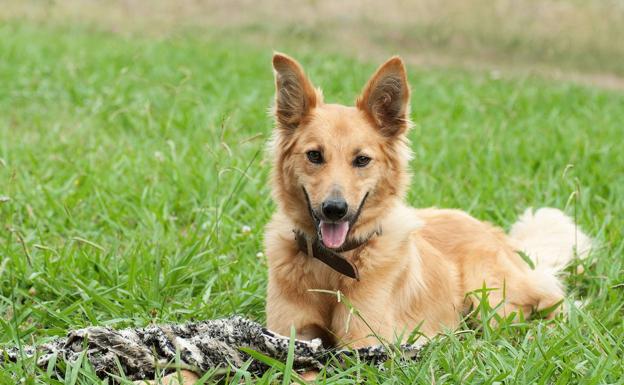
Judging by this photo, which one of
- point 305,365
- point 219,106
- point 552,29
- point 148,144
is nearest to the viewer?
point 305,365

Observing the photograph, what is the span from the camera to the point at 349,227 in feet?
11.9

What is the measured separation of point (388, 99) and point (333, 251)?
808 mm

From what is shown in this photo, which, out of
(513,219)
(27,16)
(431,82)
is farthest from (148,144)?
(27,16)

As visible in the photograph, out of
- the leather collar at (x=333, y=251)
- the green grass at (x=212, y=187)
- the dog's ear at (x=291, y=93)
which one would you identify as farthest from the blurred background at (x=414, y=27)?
the leather collar at (x=333, y=251)

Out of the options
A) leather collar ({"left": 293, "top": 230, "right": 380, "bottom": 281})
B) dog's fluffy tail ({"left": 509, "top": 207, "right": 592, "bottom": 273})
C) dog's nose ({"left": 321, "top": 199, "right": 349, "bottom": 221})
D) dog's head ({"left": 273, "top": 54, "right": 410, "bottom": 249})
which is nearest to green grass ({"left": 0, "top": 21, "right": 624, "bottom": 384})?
dog's fluffy tail ({"left": 509, "top": 207, "right": 592, "bottom": 273})

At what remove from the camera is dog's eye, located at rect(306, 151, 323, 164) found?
369 cm

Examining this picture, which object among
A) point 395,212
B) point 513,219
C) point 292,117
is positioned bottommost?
point 513,219

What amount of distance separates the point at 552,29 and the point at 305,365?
11229 millimetres

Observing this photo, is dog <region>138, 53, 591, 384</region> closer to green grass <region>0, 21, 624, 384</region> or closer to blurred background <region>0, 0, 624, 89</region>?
green grass <region>0, 21, 624, 384</region>

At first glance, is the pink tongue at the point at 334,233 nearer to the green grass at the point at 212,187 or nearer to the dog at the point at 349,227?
the dog at the point at 349,227

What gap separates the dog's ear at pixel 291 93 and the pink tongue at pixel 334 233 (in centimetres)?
60

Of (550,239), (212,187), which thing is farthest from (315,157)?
(212,187)

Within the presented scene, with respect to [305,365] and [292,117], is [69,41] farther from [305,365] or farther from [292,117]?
[305,365]

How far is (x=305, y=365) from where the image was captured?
3.38 meters
